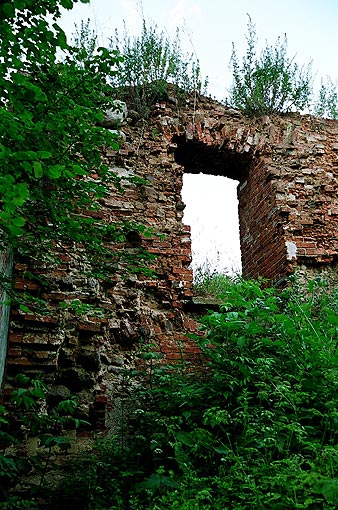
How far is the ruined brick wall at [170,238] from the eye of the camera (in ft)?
13.4

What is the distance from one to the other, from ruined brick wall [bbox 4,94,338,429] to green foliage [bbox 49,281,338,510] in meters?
0.41

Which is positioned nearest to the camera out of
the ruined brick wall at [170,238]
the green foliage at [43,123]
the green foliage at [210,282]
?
the green foliage at [43,123]

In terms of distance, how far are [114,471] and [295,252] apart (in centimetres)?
305

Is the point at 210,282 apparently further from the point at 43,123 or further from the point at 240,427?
the point at 43,123

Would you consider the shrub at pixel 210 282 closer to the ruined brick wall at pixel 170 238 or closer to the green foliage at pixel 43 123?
the ruined brick wall at pixel 170 238

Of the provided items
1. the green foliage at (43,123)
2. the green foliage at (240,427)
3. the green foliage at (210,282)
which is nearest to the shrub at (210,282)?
the green foliage at (210,282)

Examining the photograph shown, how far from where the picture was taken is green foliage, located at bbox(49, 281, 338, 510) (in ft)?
8.66

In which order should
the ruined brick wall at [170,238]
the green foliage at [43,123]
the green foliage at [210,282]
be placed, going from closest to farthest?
the green foliage at [43,123], the ruined brick wall at [170,238], the green foliage at [210,282]

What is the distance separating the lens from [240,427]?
3.52 m

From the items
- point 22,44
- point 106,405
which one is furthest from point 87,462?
point 22,44

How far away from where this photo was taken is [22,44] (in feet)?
10.2

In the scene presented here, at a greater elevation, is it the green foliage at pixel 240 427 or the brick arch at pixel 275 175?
the brick arch at pixel 275 175

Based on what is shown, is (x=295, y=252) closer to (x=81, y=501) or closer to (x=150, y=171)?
(x=150, y=171)

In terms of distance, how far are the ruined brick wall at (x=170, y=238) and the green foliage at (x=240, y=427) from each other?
406mm
